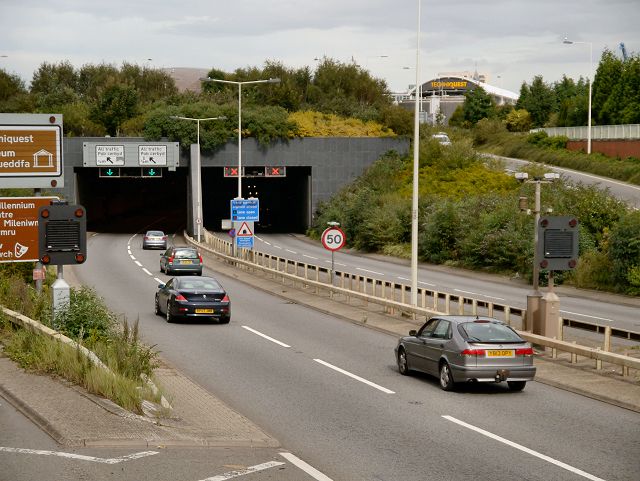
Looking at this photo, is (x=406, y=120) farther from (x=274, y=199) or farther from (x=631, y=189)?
(x=631, y=189)

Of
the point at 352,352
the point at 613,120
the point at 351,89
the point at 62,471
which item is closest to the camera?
the point at 62,471

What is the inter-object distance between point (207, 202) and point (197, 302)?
72.7 meters

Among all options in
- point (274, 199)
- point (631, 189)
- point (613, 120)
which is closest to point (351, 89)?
point (274, 199)

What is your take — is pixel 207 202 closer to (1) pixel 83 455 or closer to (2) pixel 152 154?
(2) pixel 152 154

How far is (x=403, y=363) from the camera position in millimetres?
20125

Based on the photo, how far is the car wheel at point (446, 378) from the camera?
17953mm

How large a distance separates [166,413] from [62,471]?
127 inches

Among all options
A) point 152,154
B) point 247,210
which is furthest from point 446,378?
point 152,154

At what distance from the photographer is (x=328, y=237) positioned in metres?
35.0

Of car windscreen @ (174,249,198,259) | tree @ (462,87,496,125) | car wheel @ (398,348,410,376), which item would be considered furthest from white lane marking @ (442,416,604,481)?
tree @ (462,87,496,125)

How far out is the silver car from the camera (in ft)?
57.1

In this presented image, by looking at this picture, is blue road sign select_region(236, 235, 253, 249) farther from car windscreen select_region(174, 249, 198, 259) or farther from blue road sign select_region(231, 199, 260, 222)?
car windscreen select_region(174, 249, 198, 259)

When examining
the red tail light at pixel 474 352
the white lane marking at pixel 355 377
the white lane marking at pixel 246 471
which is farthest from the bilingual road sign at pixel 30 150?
the white lane marking at pixel 246 471

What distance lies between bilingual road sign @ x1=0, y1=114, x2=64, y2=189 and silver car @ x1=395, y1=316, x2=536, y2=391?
9493 millimetres
